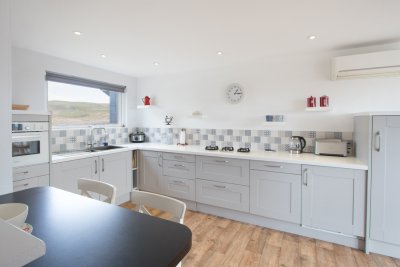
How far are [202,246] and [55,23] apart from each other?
8.14 ft

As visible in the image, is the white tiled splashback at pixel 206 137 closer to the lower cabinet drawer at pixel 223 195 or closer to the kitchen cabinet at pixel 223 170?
the kitchen cabinet at pixel 223 170

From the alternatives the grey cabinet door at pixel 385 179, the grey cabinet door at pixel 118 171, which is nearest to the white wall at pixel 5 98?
the grey cabinet door at pixel 118 171

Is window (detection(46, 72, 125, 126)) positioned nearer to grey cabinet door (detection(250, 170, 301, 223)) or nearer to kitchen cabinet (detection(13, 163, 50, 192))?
kitchen cabinet (detection(13, 163, 50, 192))

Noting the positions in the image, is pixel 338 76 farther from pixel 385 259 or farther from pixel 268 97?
pixel 385 259

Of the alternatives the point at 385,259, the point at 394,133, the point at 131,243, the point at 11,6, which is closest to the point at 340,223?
the point at 385,259

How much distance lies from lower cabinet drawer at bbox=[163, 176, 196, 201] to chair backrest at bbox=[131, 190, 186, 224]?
1.73 meters

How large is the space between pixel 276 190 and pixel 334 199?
56 cm

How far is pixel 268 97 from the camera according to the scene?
3.04 metres

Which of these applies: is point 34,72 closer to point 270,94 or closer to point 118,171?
point 118,171

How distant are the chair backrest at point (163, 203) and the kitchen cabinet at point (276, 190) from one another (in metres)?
1.61

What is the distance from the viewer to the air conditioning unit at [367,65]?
7.25 feet

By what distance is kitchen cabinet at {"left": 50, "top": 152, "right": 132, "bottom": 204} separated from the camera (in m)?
2.49

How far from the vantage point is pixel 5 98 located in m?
1.58

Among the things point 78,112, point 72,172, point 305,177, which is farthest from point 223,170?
point 78,112
